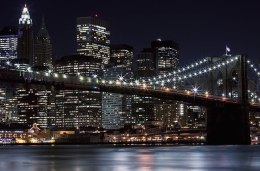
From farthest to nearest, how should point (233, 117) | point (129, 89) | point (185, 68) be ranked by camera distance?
1. point (185, 68)
2. point (233, 117)
3. point (129, 89)

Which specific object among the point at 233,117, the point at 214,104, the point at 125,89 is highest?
the point at 125,89

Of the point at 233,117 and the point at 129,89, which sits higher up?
the point at 129,89

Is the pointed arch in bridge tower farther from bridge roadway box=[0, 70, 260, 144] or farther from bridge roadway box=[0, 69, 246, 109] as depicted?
bridge roadway box=[0, 69, 246, 109]

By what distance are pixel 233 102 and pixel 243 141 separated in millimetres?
4869

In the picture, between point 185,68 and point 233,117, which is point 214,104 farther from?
point 185,68

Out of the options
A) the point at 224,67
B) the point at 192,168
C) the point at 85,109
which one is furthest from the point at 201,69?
the point at 85,109

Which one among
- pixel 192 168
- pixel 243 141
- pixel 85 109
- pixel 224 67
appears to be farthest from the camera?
pixel 85 109

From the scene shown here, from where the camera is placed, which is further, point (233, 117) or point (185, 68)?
point (185, 68)

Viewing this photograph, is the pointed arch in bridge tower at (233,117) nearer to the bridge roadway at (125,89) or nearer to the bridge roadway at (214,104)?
the bridge roadway at (214,104)

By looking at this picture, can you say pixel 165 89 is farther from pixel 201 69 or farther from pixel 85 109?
pixel 85 109

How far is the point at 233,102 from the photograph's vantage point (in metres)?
89.4

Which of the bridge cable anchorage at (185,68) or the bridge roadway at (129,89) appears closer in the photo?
the bridge roadway at (129,89)

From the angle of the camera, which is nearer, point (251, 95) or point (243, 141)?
point (243, 141)

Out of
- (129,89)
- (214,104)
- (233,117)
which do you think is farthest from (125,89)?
(233,117)
